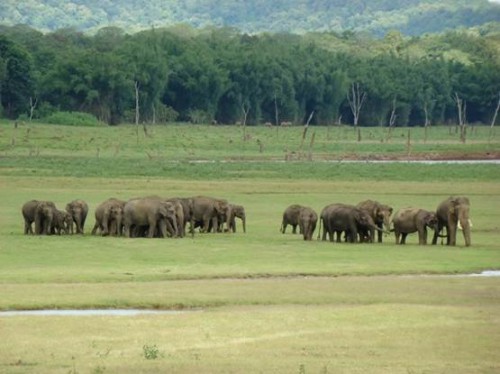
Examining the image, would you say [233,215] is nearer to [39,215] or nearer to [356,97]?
[39,215]

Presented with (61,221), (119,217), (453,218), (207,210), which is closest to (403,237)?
(453,218)

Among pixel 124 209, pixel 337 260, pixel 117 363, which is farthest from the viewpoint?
pixel 124 209

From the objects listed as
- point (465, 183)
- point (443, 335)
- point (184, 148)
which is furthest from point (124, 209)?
point (184, 148)

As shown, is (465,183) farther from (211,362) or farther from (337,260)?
(211,362)

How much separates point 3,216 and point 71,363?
25334mm

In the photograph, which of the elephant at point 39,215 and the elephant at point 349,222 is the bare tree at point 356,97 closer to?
the elephant at point 39,215

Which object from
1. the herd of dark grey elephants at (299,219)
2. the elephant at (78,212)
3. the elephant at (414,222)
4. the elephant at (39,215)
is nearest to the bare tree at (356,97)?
the herd of dark grey elephants at (299,219)

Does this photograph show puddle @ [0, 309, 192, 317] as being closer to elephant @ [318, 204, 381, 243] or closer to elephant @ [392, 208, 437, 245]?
elephant @ [318, 204, 381, 243]

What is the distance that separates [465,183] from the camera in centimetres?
6216

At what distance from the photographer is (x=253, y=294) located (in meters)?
26.2

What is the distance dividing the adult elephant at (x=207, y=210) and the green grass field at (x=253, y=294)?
1.23m

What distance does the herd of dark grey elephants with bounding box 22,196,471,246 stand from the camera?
36.9 m

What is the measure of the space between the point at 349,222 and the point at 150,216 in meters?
5.20

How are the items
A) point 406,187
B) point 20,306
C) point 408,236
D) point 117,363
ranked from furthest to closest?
point 406,187 < point 408,236 < point 20,306 < point 117,363
